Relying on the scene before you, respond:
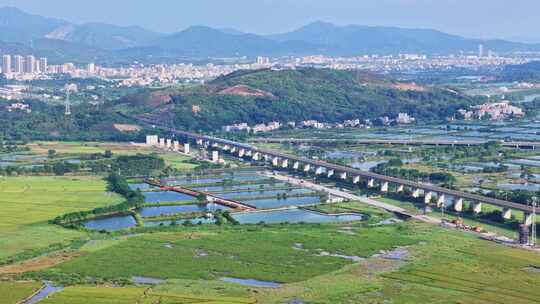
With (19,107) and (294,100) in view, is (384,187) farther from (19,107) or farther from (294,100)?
(19,107)

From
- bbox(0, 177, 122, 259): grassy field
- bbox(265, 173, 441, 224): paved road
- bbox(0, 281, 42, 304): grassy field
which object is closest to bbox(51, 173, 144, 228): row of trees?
bbox(0, 177, 122, 259): grassy field

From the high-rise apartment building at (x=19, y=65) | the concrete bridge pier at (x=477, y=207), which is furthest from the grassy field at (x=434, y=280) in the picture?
the high-rise apartment building at (x=19, y=65)

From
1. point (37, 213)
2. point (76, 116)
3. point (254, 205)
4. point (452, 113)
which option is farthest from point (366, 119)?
point (37, 213)

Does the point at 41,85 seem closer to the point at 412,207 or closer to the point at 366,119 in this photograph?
the point at 366,119

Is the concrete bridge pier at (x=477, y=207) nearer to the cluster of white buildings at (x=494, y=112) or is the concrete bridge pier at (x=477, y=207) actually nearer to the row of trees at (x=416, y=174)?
the row of trees at (x=416, y=174)

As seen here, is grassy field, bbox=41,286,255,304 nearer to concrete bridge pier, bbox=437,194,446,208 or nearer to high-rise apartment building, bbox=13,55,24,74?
concrete bridge pier, bbox=437,194,446,208

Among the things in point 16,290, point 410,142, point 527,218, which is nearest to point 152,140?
point 410,142
